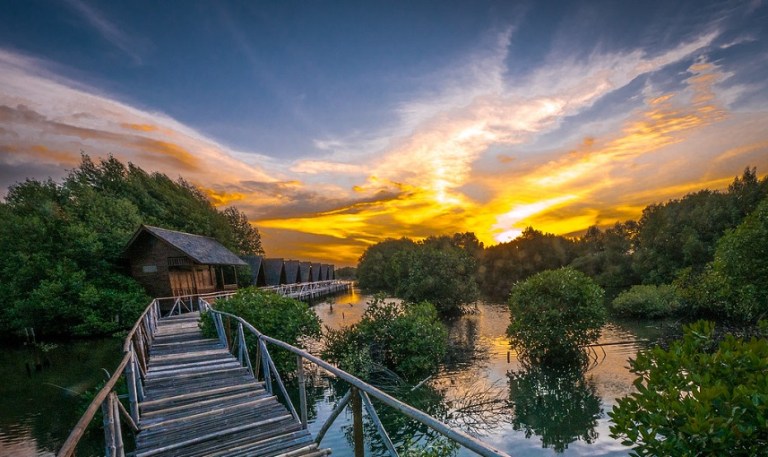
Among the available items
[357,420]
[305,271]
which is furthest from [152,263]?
[305,271]

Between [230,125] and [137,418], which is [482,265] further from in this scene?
[137,418]

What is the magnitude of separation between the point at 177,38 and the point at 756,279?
2290cm

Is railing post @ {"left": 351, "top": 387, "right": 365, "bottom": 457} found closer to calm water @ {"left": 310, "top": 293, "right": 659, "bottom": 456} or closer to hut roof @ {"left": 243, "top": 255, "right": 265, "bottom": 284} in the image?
calm water @ {"left": 310, "top": 293, "right": 659, "bottom": 456}

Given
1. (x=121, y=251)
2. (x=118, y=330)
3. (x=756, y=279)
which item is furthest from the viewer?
(x=121, y=251)

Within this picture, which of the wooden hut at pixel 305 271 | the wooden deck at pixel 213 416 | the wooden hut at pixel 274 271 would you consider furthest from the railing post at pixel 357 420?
the wooden hut at pixel 305 271

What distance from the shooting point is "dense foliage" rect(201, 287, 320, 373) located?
37.9 ft

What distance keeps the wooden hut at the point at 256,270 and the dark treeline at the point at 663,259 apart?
16126 mm

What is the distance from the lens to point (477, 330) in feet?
73.3

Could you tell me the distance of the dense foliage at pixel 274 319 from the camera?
11547 millimetres

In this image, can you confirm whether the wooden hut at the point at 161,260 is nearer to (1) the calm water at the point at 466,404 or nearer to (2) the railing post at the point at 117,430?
(1) the calm water at the point at 466,404

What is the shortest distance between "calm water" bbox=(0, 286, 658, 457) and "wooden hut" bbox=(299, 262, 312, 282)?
1330 inches

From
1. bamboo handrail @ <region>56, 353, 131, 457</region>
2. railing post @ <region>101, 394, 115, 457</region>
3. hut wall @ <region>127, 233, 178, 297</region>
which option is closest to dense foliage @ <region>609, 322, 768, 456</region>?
bamboo handrail @ <region>56, 353, 131, 457</region>

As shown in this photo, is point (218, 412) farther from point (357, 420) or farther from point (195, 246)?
point (195, 246)

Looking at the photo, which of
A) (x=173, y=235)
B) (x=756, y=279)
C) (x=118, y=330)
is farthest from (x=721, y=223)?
(x=118, y=330)
